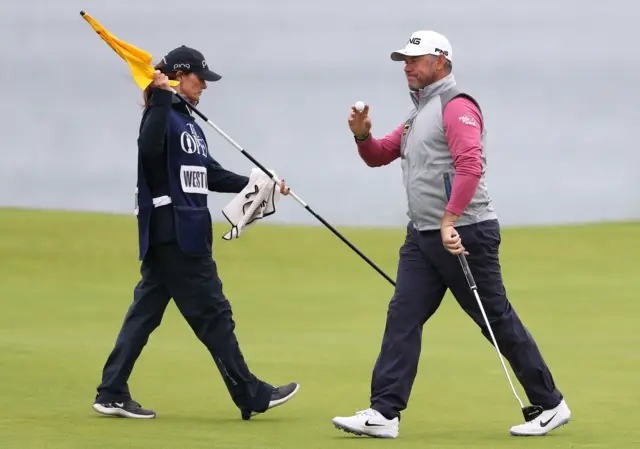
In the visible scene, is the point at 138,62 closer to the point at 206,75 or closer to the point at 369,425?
the point at 206,75

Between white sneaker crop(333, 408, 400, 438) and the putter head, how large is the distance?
0.65 meters

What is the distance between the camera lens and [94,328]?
11.8m

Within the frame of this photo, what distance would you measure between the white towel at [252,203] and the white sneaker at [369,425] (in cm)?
130

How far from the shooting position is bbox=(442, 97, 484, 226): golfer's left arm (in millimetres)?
6922

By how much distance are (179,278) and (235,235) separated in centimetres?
44

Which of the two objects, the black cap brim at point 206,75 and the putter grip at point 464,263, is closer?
the putter grip at point 464,263

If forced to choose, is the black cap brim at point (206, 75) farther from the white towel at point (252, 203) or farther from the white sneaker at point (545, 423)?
the white sneaker at point (545, 423)

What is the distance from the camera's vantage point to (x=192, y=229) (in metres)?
7.55

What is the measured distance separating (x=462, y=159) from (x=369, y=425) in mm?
1305

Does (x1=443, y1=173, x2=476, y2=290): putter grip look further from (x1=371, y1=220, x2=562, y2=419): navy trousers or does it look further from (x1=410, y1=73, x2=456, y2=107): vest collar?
(x1=410, y1=73, x2=456, y2=107): vest collar

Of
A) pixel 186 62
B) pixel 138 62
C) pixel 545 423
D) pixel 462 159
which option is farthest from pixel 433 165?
pixel 138 62

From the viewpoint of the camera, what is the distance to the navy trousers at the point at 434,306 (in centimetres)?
714

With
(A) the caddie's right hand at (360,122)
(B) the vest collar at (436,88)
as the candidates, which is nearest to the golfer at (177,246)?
(A) the caddie's right hand at (360,122)

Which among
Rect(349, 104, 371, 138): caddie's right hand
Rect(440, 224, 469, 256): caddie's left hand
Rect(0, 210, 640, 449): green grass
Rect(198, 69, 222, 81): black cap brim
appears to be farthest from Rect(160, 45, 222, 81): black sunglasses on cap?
Rect(0, 210, 640, 449): green grass
